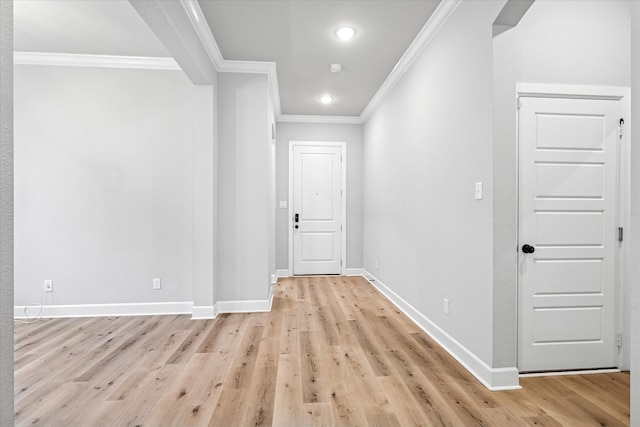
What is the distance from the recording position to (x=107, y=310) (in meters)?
3.38

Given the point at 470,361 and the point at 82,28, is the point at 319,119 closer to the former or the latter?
the point at 82,28

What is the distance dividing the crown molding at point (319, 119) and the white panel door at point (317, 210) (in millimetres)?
473

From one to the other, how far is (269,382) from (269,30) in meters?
2.93

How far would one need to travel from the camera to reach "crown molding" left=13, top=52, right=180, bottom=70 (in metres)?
3.25

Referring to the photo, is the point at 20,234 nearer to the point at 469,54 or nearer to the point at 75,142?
the point at 75,142

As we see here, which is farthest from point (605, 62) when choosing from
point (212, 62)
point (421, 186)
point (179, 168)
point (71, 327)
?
point (71, 327)

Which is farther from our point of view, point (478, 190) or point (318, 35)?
point (318, 35)

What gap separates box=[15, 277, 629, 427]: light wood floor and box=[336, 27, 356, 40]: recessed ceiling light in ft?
9.18

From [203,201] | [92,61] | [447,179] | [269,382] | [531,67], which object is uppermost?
[92,61]

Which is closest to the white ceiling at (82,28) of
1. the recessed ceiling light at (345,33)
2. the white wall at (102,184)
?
the white wall at (102,184)

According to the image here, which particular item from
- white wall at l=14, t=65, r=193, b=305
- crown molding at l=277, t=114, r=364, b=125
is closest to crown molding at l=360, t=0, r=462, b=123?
crown molding at l=277, t=114, r=364, b=125

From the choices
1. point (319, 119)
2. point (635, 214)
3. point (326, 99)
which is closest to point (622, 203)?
point (635, 214)

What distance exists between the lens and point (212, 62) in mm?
3309

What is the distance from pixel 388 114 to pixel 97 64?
11.1 feet
